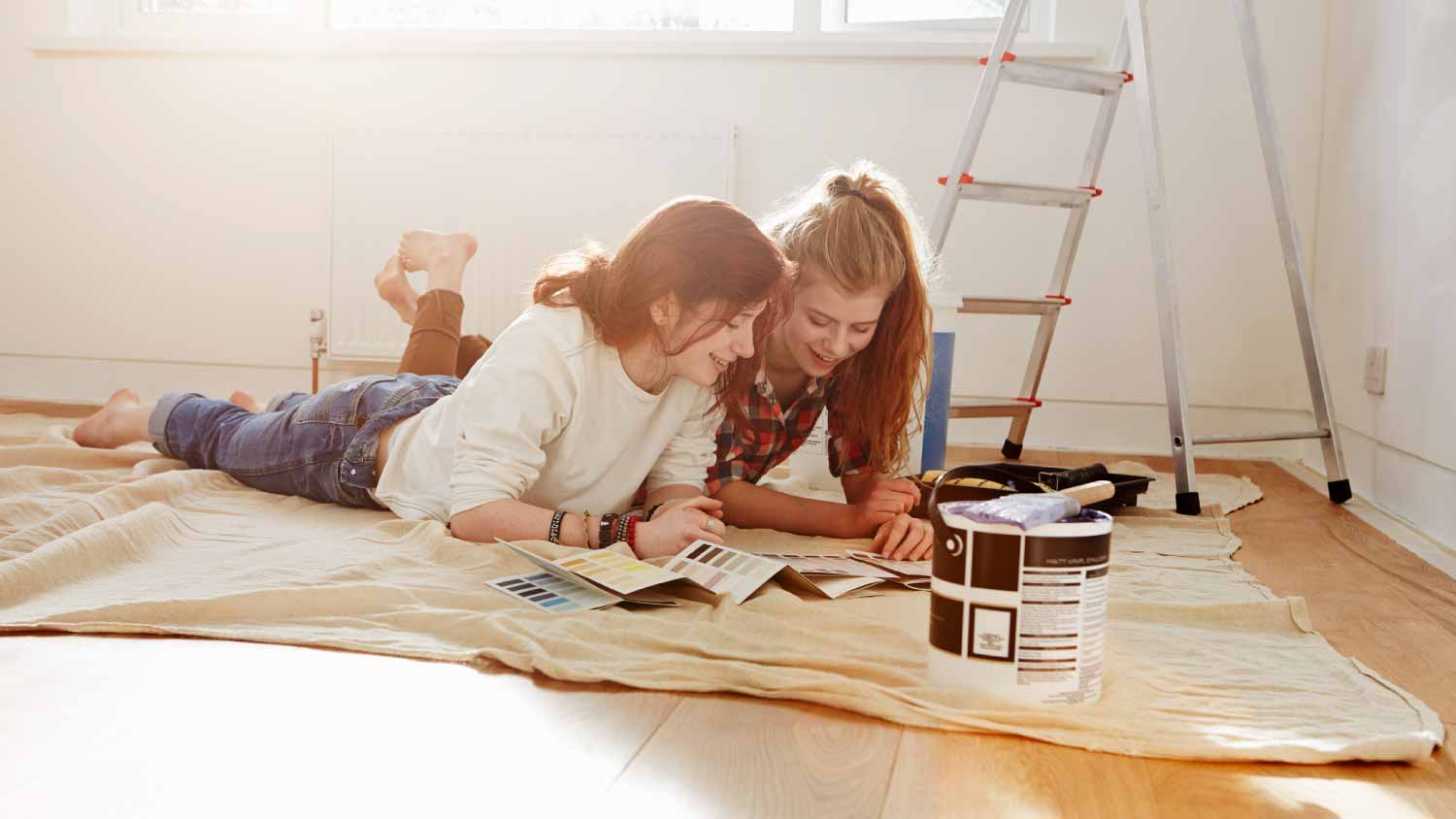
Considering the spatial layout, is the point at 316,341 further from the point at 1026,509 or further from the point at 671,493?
the point at 1026,509

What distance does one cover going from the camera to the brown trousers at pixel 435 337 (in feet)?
7.43

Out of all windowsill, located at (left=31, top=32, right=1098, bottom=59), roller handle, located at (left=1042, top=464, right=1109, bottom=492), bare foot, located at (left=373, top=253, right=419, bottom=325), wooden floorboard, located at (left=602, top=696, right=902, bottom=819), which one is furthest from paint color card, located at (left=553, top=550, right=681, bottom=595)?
windowsill, located at (left=31, top=32, right=1098, bottom=59)

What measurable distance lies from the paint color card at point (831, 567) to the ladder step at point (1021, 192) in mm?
1103

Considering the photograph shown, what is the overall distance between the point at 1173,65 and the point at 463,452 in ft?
7.56

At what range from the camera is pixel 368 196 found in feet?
10.7

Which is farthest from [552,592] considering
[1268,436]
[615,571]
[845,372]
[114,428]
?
[1268,436]

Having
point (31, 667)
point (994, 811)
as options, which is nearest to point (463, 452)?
point (31, 667)

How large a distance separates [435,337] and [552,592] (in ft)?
3.61

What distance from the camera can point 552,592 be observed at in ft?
4.23

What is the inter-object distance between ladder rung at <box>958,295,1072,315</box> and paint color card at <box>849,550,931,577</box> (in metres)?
0.93

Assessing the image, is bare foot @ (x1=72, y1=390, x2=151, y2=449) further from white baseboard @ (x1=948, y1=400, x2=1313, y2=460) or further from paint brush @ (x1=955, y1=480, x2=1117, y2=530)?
white baseboard @ (x1=948, y1=400, x2=1313, y2=460)

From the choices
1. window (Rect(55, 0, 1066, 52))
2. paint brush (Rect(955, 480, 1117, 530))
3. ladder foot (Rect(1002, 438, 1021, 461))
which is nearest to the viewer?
paint brush (Rect(955, 480, 1117, 530))

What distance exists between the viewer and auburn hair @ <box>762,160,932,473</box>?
157 cm

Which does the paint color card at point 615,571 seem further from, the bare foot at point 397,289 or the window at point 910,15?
the window at point 910,15
